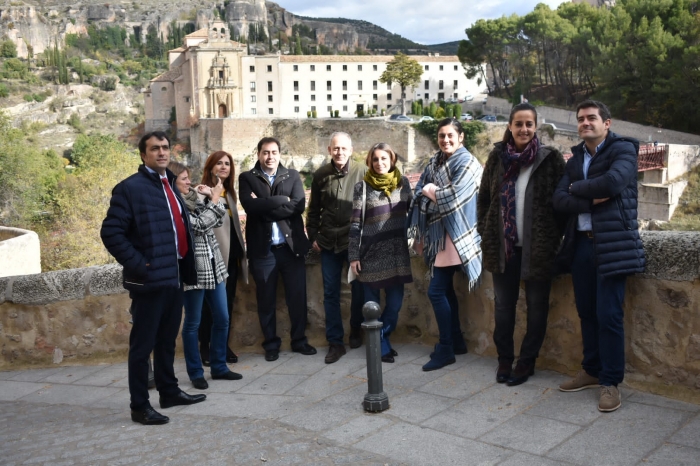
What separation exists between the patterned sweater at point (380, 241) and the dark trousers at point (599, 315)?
131cm

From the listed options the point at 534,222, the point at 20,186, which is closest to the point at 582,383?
the point at 534,222

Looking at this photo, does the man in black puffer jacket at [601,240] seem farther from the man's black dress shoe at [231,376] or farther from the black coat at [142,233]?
the black coat at [142,233]

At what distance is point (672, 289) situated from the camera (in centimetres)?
379

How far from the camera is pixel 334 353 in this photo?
510 cm

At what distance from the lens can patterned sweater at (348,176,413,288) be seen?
491 centimetres

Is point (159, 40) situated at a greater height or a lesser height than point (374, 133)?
greater

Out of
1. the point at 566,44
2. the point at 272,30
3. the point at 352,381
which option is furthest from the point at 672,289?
the point at 272,30

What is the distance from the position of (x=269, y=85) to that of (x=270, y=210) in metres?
64.6

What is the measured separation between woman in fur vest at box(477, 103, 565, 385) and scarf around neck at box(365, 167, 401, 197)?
80 cm

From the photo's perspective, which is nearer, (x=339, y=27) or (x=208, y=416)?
(x=208, y=416)

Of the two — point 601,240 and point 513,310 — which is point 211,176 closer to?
point 513,310

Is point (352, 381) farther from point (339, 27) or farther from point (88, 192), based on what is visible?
point (339, 27)

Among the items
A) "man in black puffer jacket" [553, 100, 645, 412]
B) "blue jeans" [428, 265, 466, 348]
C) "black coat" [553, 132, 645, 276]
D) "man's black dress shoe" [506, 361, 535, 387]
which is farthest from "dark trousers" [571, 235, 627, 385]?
"blue jeans" [428, 265, 466, 348]

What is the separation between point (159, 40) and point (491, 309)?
137m
